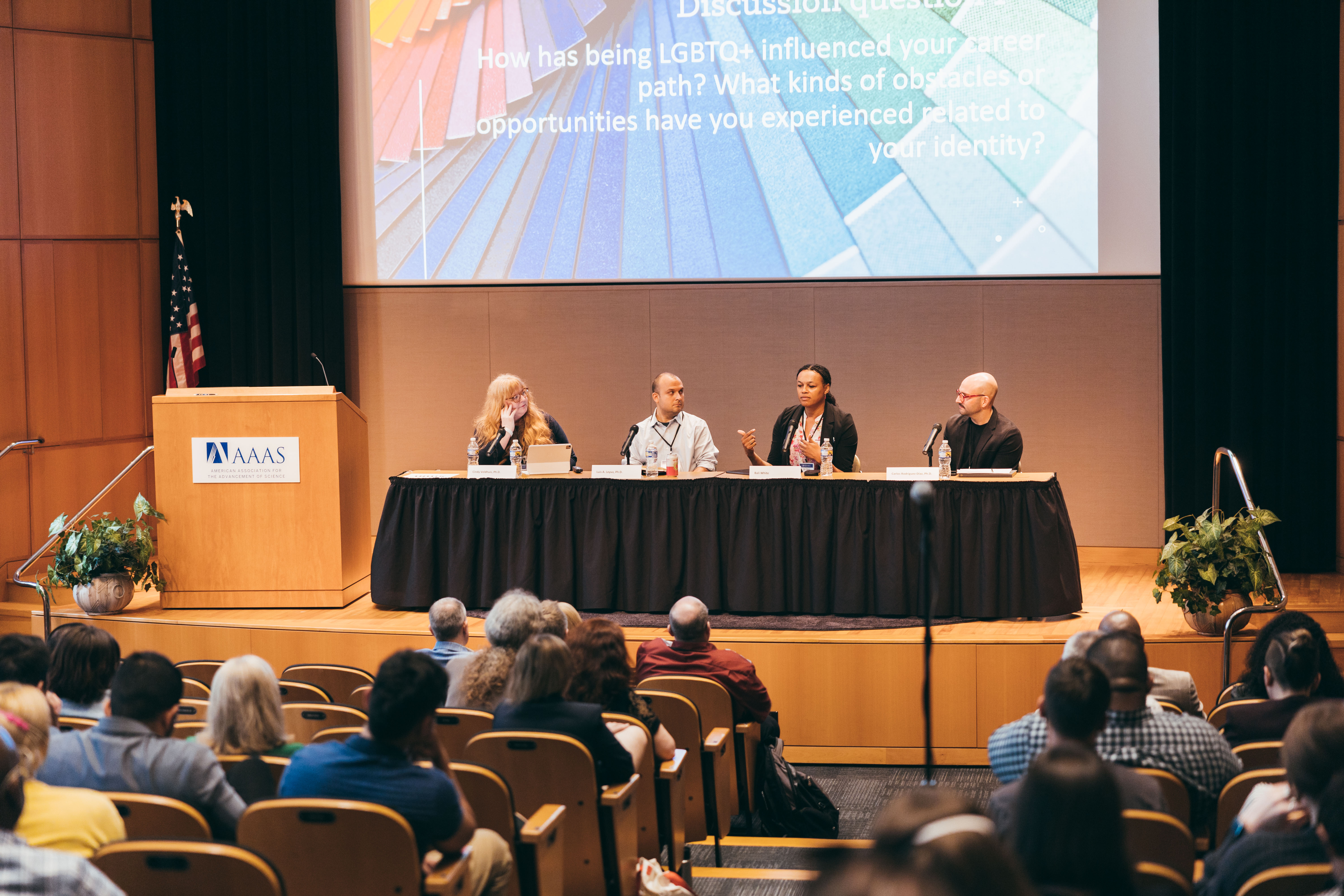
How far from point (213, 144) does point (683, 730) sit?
631 cm

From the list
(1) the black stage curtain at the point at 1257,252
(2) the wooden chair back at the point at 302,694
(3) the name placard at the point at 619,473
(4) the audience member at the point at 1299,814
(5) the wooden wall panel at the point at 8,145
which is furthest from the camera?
(5) the wooden wall panel at the point at 8,145

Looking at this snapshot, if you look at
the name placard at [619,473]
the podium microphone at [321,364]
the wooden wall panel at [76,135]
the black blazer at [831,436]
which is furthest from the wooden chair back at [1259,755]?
the wooden wall panel at [76,135]

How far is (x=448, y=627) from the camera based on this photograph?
163 inches

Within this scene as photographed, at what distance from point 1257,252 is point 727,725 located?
4.93 metres

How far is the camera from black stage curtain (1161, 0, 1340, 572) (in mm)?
6961

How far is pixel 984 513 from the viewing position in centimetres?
571

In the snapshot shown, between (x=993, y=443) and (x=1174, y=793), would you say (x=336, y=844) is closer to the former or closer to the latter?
(x=1174, y=793)

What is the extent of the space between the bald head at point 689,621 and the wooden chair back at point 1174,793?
1755 millimetres

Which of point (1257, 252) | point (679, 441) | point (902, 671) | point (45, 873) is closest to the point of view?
point (45, 873)

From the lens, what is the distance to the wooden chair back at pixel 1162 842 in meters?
2.24

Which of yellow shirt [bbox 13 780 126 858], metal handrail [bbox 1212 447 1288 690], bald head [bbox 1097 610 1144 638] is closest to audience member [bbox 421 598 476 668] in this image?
yellow shirt [bbox 13 780 126 858]

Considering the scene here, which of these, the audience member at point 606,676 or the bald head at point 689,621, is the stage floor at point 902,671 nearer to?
the bald head at point 689,621

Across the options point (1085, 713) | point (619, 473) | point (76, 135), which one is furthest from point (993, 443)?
point (76, 135)

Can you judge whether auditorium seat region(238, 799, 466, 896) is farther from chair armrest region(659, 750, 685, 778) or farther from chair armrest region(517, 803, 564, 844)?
chair armrest region(659, 750, 685, 778)
